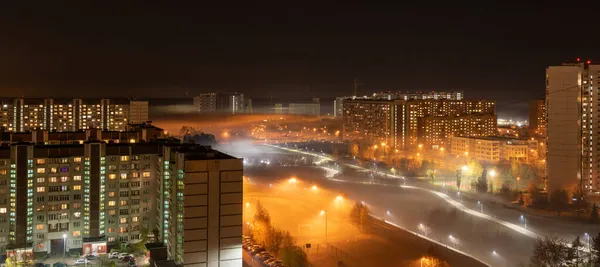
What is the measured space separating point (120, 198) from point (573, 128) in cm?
1041

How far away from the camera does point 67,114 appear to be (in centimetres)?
1906

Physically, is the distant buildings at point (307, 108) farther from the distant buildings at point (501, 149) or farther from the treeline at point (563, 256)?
the treeline at point (563, 256)

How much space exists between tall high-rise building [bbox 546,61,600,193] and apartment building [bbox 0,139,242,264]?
891 cm

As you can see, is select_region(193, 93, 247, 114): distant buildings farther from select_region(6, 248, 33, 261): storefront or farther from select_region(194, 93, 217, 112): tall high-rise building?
select_region(6, 248, 33, 261): storefront

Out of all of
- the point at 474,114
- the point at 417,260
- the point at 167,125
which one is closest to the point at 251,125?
the point at 167,125

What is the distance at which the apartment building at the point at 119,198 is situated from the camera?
7379mm

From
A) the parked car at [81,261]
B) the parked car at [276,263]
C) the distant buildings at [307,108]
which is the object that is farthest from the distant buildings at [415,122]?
the parked car at [81,261]

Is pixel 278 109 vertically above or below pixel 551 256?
above

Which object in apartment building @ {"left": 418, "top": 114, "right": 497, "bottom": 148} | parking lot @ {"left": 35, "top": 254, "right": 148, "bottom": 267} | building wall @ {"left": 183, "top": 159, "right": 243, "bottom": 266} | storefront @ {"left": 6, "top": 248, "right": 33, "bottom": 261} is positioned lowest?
parking lot @ {"left": 35, "top": 254, "right": 148, "bottom": 267}

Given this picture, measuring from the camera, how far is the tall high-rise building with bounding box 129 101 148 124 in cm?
2006

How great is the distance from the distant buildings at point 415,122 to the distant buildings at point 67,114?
1081 cm

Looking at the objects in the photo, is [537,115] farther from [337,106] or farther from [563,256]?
[563,256]

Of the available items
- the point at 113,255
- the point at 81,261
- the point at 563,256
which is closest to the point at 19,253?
the point at 81,261

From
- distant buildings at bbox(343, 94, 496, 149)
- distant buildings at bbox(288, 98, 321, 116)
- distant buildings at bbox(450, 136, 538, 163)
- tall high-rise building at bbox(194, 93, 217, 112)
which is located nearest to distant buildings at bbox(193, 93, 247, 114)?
tall high-rise building at bbox(194, 93, 217, 112)
